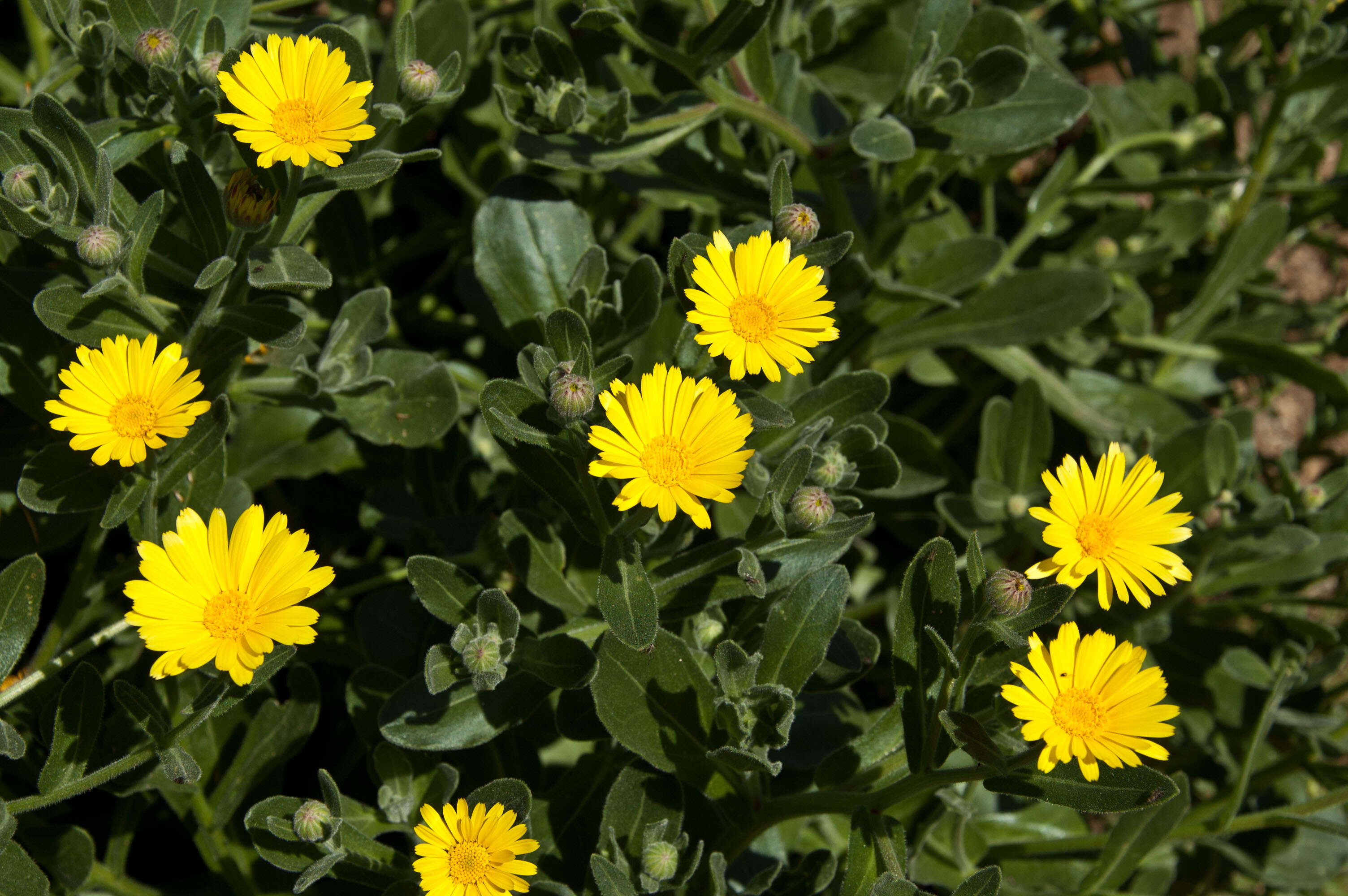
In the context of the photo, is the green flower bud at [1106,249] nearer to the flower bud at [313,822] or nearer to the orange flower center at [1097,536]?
the orange flower center at [1097,536]

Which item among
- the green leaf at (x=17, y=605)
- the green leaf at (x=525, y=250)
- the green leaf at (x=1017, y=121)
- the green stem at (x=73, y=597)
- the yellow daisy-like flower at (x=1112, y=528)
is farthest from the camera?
the green leaf at (x=1017, y=121)

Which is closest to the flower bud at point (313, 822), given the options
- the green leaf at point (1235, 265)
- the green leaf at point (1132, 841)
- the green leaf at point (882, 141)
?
the green leaf at point (1132, 841)

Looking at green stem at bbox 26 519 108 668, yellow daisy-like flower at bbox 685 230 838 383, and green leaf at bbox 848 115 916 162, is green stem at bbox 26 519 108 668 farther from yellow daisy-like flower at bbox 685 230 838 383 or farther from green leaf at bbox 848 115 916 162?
green leaf at bbox 848 115 916 162

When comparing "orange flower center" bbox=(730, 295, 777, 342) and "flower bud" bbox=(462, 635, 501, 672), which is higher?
"orange flower center" bbox=(730, 295, 777, 342)

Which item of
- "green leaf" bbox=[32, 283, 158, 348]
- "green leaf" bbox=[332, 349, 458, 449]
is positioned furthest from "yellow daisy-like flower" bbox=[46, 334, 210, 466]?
"green leaf" bbox=[332, 349, 458, 449]

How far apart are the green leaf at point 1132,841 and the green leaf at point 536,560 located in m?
1.48

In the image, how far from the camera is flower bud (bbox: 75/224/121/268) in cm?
207

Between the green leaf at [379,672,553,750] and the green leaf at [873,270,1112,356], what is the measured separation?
1.72 metres

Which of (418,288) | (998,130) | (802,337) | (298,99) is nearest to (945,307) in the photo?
(998,130)

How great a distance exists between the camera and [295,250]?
223cm

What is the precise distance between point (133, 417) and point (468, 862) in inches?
43.8

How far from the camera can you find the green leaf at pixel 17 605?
230 centimetres

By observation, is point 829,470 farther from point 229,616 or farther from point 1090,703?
point 229,616

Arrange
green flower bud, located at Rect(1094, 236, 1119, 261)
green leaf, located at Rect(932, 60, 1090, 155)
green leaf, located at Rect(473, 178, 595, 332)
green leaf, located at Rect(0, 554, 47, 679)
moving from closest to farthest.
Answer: green leaf, located at Rect(0, 554, 47, 679), green leaf, located at Rect(473, 178, 595, 332), green leaf, located at Rect(932, 60, 1090, 155), green flower bud, located at Rect(1094, 236, 1119, 261)
